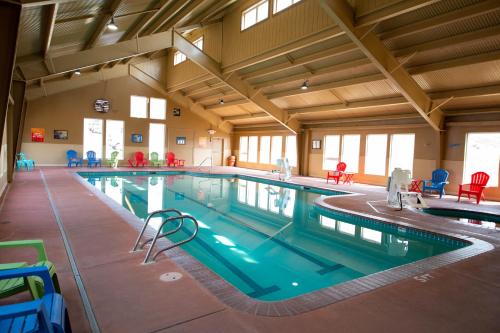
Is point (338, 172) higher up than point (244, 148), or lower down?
lower down

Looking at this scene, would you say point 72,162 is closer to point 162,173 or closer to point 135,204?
point 162,173

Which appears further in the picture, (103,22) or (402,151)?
(402,151)

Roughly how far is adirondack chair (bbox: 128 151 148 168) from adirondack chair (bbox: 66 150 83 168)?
2073 millimetres

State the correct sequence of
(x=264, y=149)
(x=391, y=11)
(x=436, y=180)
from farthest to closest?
(x=264, y=149) < (x=436, y=180) < (x=391, y=11)

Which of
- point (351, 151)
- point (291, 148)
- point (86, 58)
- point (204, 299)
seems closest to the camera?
point (204, 299)

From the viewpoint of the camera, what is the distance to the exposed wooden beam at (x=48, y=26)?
4968mm

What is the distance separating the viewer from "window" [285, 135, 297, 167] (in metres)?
14.5

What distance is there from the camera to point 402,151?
10727 mm

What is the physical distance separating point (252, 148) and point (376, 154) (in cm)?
726

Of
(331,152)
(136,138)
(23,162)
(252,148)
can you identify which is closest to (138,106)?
(136,138)

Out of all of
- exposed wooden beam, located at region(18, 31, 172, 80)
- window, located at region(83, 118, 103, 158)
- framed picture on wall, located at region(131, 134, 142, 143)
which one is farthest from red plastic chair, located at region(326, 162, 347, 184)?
window, located at region(83, 118, 103, 158)

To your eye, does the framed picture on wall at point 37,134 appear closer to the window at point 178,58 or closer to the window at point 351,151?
the window at point 178,58

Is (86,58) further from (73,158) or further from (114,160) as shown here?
(73,158)

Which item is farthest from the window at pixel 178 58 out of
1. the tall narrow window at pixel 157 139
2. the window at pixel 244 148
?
the window at pixel 244 148
